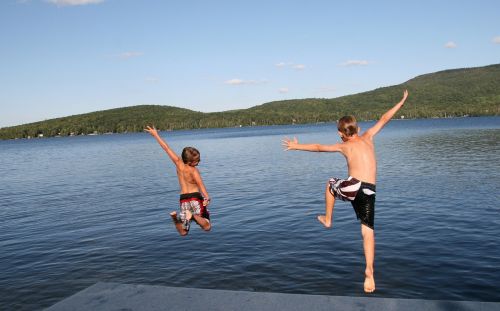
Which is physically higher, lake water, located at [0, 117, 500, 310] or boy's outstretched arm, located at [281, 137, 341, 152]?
boy's outstretched arm, located at [281, 137, 341, 152]

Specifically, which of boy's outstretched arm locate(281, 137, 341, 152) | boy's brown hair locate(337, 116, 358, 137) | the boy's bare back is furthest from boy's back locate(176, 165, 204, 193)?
boy's brown hair locate(337, 116, 358, 137)

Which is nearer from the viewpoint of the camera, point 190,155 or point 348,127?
point 348,127

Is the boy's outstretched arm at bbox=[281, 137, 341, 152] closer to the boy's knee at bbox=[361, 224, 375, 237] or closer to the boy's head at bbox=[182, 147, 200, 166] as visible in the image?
the boy's knee at bbox=[361, 224, 375, 237]

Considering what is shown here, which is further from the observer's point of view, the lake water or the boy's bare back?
the lake water

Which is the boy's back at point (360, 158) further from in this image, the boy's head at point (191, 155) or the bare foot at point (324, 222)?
the boy's head at point (191, 155)

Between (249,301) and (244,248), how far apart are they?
288 inches

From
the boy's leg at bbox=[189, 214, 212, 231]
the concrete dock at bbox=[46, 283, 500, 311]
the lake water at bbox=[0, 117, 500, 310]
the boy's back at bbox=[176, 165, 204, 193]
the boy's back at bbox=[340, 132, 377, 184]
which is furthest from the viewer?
the lake water at bbox=[0, 117, 500, 310]

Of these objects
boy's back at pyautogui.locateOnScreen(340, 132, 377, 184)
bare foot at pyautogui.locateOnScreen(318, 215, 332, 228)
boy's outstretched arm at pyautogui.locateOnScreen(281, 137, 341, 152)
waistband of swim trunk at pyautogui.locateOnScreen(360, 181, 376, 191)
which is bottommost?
bare foot at pyautogui.locateOnScreen(318, 215, 332, 228)

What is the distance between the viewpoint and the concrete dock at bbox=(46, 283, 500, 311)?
20.7 feet

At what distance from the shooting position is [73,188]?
3388 centimetres

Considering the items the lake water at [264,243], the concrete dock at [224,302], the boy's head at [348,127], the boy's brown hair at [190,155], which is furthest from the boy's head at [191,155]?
the lake water at [264,243]

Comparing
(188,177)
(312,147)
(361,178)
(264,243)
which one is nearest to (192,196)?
(188,177)

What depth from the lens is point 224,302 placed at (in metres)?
6.79

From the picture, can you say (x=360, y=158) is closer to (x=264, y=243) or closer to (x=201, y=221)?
(x=201, y=221)
